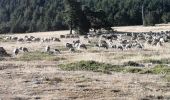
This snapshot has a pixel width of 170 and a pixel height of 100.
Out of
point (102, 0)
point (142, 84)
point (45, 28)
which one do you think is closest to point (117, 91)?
point (142, 84)

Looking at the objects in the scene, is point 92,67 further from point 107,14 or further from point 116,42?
point 107,14

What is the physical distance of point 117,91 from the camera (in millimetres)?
22141

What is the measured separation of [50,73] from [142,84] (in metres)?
6.72

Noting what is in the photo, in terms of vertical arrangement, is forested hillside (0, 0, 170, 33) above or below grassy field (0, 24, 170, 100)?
below

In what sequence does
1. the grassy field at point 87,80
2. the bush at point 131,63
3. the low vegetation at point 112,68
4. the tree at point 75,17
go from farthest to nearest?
the tree at point 75,17 < the bush at point 131,63 < the low vegetation at point 112,68 < the grassy field at point 87,80

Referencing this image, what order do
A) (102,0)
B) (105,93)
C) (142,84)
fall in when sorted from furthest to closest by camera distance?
(102,0), (142,84), (105,93)

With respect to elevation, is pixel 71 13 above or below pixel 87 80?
below

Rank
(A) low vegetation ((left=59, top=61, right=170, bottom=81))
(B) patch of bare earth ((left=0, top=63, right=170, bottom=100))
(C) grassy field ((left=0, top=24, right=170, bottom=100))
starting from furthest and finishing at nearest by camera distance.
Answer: (A) low vegetation ((left=59, top=61, right=170, bottom=81)), (C) grassy field ((left=0, top=24, right=170, bottom=100)), (B) patch of bare earth ((left=0, top=63, right=170, bottom=100))

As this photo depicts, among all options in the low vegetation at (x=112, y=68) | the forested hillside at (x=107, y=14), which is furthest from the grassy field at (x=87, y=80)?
the forested hillside at (x=107, y=14)

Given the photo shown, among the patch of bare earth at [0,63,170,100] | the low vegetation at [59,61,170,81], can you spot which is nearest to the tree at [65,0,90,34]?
the low vegetation at [59,61,170,81]

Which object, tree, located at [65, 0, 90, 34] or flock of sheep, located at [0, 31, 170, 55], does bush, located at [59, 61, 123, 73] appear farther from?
tree, located at [65, 0, 90, 34]

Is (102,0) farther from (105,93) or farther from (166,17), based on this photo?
(105,93)

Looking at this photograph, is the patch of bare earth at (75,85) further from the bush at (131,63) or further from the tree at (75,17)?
the tree at (75,17)

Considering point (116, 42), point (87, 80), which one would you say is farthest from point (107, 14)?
point (87, 80)
